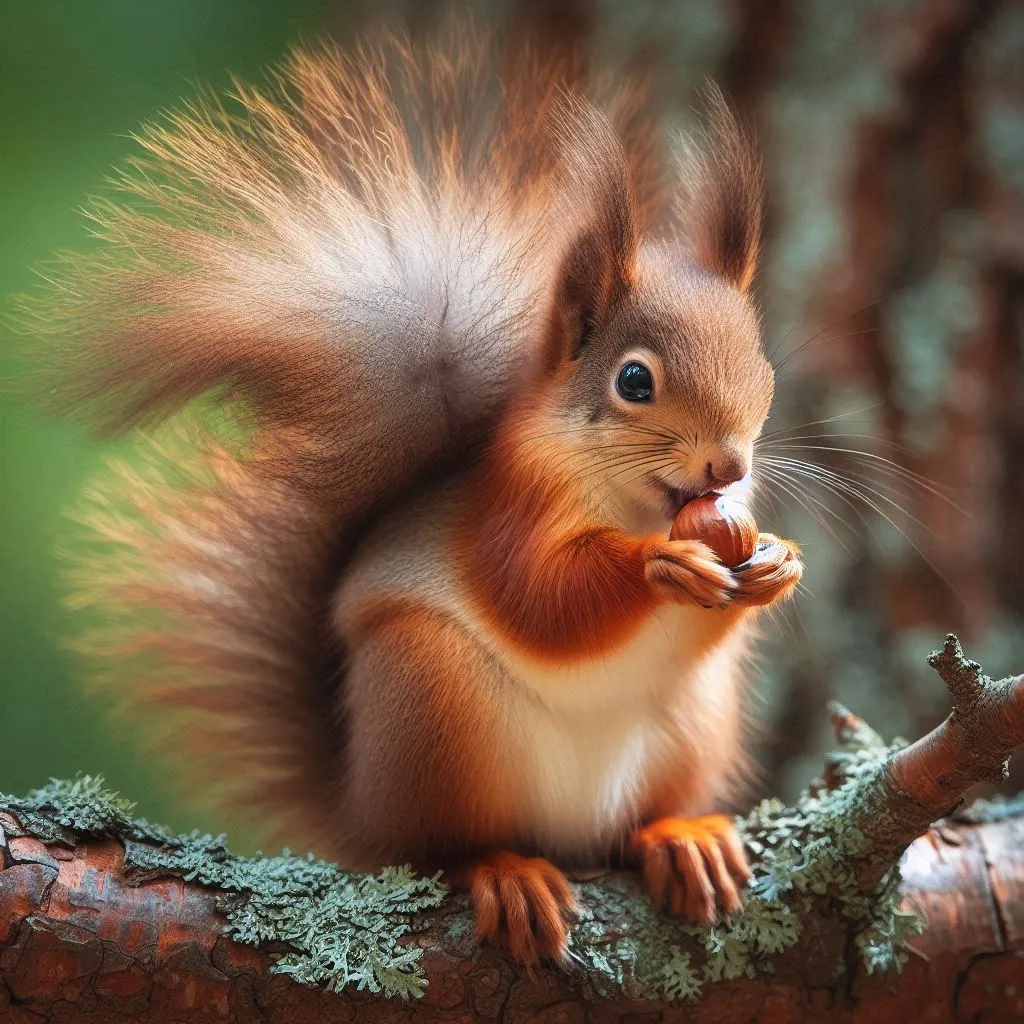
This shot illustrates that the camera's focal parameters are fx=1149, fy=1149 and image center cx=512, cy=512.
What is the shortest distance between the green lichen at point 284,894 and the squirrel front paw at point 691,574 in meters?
0.40

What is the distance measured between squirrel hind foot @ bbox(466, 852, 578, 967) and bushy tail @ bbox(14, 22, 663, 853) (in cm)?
31

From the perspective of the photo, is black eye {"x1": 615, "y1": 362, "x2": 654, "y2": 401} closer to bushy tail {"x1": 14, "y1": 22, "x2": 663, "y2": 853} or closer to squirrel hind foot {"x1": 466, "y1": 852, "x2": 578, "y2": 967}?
bushy tail {"x1": 14, "y1": 22, "x2": 663, "y2": 853}

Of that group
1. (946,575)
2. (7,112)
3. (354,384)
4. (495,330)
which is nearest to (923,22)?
(946,575)

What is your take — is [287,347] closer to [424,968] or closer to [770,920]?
[424,968]

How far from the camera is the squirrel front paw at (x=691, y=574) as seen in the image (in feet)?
3.43

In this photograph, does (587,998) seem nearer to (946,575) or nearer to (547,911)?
(547,911)

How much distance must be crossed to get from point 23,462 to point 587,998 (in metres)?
0.79

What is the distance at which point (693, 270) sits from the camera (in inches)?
49.8

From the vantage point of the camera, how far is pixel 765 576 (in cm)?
109

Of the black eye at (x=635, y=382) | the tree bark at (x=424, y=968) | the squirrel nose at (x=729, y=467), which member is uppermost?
the black eye at (x=635, y=382)

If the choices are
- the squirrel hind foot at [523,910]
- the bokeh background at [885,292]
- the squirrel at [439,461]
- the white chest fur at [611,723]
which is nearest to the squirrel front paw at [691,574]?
the squirrel at [439,461]

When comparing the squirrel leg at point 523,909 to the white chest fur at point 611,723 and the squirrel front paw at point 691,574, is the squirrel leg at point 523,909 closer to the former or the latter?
the white chest fur at point 611,723

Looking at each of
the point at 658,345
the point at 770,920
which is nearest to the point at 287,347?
the point at 658,345

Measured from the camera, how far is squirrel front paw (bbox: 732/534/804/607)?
42.7 inches
